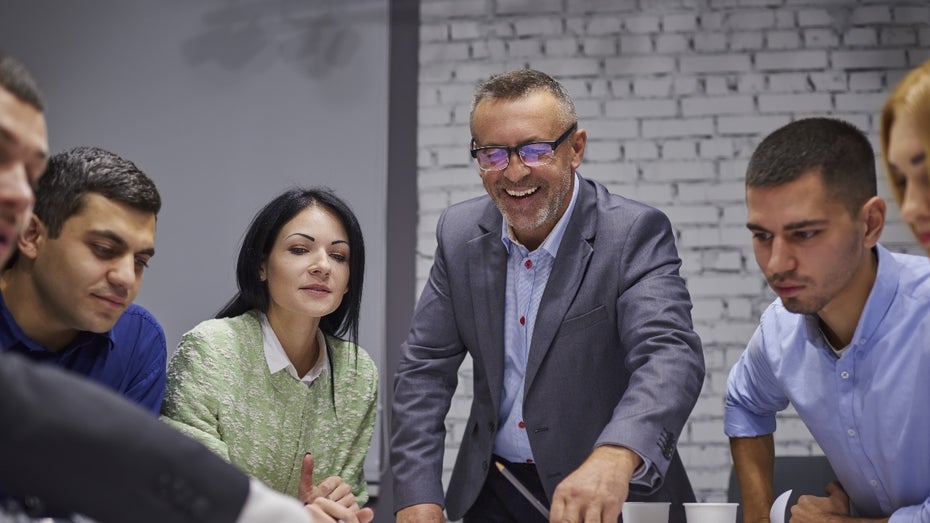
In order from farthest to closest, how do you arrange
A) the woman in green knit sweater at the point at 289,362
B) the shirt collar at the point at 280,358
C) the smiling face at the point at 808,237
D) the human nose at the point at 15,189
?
the shirt collar at the point at 280,358 → the woman in green knit sweater at the point at 289,362 → the smiling face at the point at 808,237 → the human nose at the point at 15,189

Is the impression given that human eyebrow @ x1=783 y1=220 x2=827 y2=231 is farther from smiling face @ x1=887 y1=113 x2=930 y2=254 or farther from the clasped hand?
the clasped hand

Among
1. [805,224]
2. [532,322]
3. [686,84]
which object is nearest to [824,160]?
[805,224]

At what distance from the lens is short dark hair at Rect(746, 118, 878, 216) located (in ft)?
5.74

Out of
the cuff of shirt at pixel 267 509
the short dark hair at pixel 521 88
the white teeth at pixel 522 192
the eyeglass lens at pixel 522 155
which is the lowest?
the cuff of shirt at pixel 267 509

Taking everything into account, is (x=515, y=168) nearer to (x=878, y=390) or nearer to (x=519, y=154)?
(x=519, y=154)

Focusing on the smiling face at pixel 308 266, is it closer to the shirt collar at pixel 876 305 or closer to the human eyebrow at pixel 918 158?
the shirt collar at pixel 876 305

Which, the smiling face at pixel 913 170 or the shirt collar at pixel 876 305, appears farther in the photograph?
the shirt collar at pixel 876 305

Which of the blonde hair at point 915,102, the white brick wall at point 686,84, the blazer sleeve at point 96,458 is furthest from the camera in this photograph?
the white brick wall at point 686,84

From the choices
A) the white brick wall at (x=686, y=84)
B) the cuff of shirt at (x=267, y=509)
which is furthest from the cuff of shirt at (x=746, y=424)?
the white brick wall at (x=686, y=84)

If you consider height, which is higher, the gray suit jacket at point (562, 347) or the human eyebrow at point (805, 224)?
the human eyebrow at point (805, 224)

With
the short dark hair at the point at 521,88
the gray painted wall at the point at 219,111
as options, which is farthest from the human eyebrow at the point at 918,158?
the gray painted wall at the point at 219,111

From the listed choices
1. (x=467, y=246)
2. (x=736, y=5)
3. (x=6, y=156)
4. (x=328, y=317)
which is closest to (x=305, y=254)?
(x=328, y=317)

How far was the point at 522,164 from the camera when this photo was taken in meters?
2.20

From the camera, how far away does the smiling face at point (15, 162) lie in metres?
1.00
